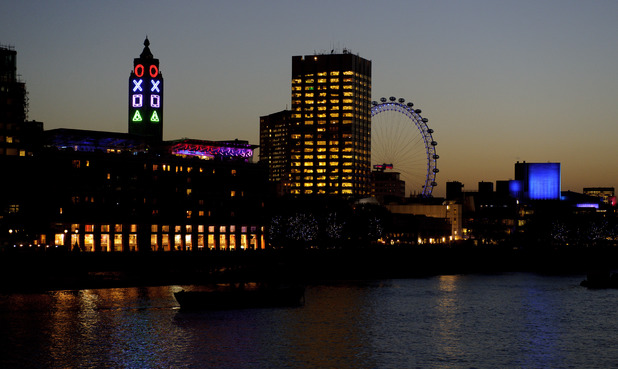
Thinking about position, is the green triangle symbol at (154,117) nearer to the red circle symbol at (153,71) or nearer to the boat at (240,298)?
the red circle symbol at (153,71)

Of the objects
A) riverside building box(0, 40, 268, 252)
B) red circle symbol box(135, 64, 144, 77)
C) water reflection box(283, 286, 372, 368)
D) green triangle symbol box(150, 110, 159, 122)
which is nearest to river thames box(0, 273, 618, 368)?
water reflection box(283, 286, 372, 368)

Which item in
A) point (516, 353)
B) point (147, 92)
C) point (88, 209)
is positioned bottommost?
point (516, 353)

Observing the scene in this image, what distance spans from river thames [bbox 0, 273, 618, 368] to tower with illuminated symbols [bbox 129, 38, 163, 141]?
7914 cm

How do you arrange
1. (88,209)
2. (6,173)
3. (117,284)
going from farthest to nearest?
(88,209), (6,173), (117,284)

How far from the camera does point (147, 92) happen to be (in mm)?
187375

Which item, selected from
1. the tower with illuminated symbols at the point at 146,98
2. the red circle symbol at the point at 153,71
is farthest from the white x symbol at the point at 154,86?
the red circle symbol at the point at 153,71

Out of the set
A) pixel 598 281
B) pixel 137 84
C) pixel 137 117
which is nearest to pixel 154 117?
pixel 137 117

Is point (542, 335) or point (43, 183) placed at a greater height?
point (43, 183)

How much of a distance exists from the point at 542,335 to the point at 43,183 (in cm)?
11984

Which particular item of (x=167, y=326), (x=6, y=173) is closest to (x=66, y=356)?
(x=167, y=326)

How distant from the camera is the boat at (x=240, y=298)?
94.7m

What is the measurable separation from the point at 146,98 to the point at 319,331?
117 metres

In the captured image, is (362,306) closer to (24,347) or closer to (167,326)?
(167,326)

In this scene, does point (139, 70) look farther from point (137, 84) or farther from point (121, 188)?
point (121, 188)
